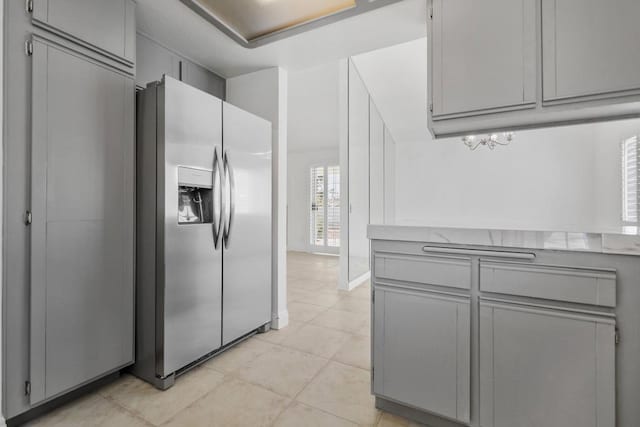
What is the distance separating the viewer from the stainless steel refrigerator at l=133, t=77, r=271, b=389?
5.89 ft

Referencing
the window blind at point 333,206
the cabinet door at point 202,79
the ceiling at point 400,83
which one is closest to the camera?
the cabinet door at point 202,79

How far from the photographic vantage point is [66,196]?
1568 millimetres

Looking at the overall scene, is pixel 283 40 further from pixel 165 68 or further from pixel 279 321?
pixel 279 321

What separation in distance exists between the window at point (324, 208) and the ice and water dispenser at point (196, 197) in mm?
5077

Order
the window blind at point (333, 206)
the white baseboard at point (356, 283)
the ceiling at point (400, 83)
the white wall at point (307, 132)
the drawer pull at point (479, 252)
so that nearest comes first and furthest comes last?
the drawer pull at point (479, 252), the white baseboard at point (356, 283), the ceiling at point (400, 83), the white wall at point (307, 132), the window blind at point (333, 206)

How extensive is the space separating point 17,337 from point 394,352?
1822mm

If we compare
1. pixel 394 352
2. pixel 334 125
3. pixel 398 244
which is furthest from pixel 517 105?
pixel 334 125

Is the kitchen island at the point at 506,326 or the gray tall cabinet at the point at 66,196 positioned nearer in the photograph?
the kitchen island at the point at 506,326

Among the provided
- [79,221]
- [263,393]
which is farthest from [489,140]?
[79,221]

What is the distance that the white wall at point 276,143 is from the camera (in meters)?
2.75

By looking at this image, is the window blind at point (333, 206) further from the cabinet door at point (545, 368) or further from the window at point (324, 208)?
the cabinet door at point (545, 368)

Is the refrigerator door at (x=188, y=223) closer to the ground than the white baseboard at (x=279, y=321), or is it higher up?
higher up

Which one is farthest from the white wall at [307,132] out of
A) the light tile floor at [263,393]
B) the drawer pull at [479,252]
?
the light tile floor at [263,393]

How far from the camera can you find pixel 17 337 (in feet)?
4.59
